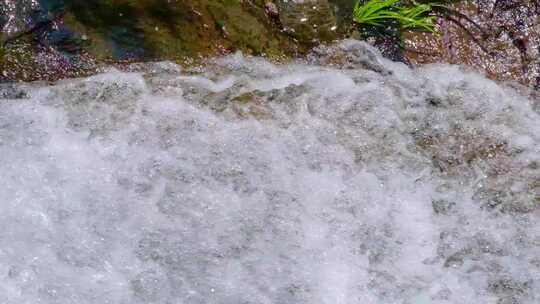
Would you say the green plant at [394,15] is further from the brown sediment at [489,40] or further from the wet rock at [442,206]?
the wet rock at [442,206]

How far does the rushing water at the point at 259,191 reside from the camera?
294cm

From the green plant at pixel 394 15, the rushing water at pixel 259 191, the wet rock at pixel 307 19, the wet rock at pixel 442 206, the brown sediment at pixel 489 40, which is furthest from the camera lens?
the brown sediment at pixel 489 40

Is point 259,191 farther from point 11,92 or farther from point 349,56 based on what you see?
point 11,92

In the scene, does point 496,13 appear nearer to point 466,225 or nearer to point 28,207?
point 466,225

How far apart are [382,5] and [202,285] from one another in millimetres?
2038

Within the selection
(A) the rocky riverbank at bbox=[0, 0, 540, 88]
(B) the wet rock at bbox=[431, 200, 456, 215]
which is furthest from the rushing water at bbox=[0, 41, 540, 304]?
(A) the rocky riverbank at bbox=[0, 0, 540, 88]

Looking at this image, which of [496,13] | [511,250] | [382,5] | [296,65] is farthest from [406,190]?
[496,13]

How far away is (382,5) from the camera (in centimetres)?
401

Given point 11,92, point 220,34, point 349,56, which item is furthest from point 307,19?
point 11,92

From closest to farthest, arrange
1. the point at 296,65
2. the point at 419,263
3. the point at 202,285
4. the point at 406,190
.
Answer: the point at 202,285 < the point at 419,263 < the point at 406,190 < the point at 296,65

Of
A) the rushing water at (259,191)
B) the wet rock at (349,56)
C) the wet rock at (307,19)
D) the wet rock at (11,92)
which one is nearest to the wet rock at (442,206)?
the rushing water at (259,191)

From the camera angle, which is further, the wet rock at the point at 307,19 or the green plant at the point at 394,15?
the green plant at the point at 394,15

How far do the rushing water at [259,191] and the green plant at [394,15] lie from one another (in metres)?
0.44

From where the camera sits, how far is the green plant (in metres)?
4.02
